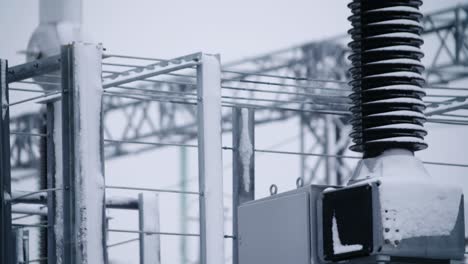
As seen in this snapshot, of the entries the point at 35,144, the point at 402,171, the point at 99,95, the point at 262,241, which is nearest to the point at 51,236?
the point at 99,95

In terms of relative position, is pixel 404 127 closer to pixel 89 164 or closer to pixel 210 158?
pixel 89 164

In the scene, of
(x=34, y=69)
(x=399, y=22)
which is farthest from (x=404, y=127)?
(x=34, y=69)

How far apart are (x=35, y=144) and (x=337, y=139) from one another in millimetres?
8156

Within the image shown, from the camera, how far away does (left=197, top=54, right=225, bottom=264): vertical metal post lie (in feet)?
24.9

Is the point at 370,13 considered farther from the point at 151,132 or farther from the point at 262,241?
the point at 151,132

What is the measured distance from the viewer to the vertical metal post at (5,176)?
7.45 m

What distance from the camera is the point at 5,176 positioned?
760cm

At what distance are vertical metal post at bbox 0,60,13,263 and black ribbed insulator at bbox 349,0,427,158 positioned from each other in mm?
2661

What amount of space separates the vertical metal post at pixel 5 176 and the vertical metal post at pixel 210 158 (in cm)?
112

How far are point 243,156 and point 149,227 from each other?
2.82 metres

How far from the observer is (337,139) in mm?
33812

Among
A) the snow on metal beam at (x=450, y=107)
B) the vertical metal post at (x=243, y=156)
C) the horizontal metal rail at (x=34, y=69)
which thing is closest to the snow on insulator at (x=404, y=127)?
the horizontal metal rail at (x=34, y=69)

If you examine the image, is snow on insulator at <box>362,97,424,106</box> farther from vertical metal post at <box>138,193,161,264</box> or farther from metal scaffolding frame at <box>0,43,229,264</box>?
vertical metal post at <box>138,193,161,264</box>

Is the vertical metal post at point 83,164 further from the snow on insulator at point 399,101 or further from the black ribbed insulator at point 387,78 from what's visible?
the snow on insulator at point 399,101
